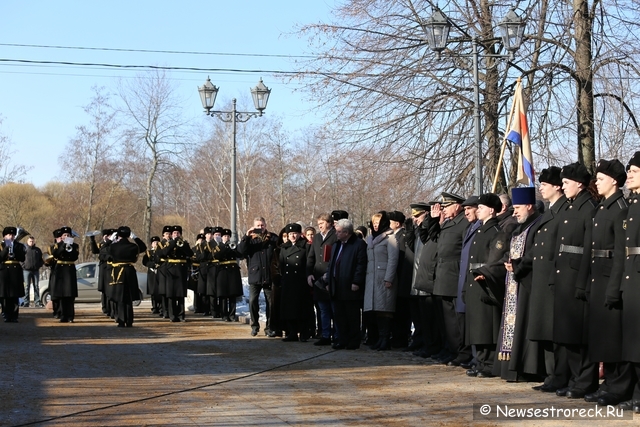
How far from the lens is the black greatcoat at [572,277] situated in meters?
8.83

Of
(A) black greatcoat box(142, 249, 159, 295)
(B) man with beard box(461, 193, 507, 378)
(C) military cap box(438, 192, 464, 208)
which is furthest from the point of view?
(A) black greatcoat box(142, 249, 159, 295)

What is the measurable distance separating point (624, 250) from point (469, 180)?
40.9ft

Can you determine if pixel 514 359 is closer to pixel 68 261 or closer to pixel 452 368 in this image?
pixel 452 368

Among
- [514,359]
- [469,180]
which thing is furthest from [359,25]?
[514,359]

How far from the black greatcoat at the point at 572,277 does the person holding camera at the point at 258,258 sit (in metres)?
7.70

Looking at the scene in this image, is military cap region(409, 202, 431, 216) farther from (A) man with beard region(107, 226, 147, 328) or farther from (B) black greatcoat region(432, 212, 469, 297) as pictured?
(A) man with beard region(107, 226, 147, 328)

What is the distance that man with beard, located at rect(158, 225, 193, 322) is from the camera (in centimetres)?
2084

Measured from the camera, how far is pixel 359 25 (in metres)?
20.7

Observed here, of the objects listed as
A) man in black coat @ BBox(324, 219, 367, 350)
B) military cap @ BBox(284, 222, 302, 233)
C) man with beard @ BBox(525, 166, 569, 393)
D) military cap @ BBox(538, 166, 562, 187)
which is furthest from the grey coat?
military cap @ BBox(538, 166, 562, 187)

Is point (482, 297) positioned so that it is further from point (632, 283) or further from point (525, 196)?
point (632, 283)

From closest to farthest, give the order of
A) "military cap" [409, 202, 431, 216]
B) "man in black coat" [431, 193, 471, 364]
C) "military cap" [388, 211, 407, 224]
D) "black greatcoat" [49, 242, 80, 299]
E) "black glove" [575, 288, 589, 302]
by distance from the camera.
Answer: "black glove" [575, 288, 589, 302]
"man in black coat" [431, 193, 471, 364]
"military cap" [409, 202, 431, 216]
"military cap" [388, 211, 407, 224]
"black greatcoat" [49, 242, 80, 299]

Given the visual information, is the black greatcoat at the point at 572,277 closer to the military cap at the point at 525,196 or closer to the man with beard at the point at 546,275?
the man with beard at the point at 546,275

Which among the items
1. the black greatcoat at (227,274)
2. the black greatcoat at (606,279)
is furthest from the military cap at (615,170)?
the black greatcoat at (227,274)

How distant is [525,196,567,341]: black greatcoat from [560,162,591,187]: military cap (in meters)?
0.32
